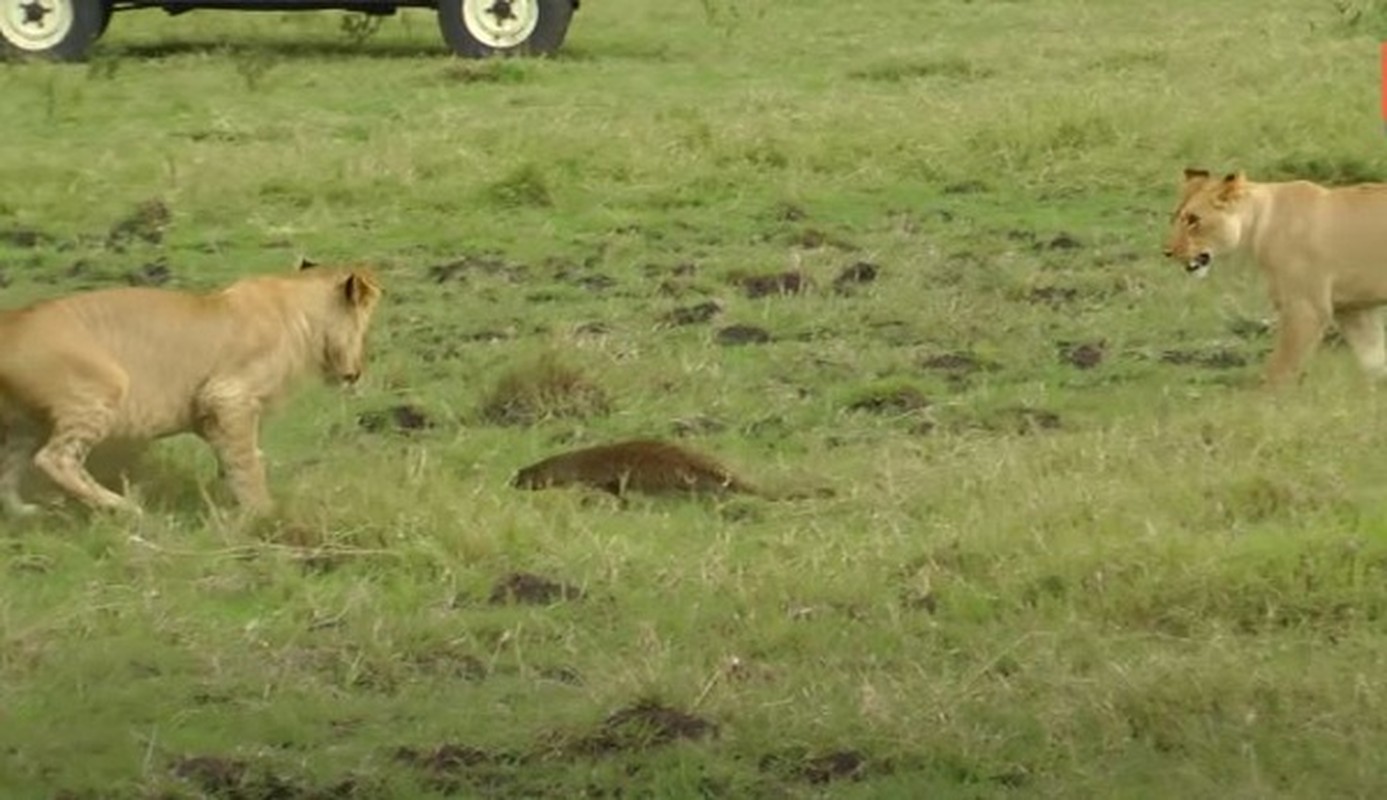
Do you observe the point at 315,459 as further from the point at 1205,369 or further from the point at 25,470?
the point at 1205,369

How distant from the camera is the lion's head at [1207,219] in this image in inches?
357

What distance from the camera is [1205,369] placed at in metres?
9.11

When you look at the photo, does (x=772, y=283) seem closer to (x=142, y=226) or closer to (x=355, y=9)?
(x=142, y=226)

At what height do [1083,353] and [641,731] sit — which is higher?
[641,731]

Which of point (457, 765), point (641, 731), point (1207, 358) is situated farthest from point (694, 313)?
point (457, 765)

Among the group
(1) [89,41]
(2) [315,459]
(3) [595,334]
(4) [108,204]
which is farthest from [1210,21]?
(2) [315,459]

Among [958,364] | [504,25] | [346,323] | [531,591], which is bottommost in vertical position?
[504,25]

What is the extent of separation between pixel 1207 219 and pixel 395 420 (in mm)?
2333

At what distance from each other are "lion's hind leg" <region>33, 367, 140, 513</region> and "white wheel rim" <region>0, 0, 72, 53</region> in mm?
9422

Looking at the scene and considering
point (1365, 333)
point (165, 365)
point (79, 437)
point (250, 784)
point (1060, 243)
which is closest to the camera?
point (250, 784)

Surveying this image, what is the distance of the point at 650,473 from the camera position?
734 cm

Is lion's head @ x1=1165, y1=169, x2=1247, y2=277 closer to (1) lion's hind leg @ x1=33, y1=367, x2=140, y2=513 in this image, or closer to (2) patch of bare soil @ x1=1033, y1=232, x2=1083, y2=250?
(2) patch of bare soil @ x1=1033, y1=232, x2=1083, y2=250

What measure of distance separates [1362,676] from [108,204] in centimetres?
707

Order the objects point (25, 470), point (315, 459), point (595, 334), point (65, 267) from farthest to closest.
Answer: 1. point (65, 267)
2. point (595, 334)
3. point (315, 459)
4. point (25, 470)
